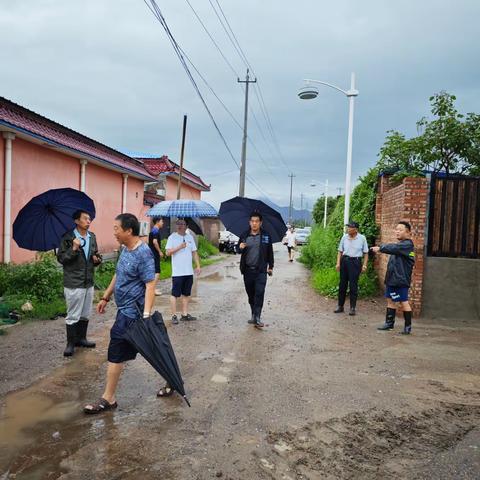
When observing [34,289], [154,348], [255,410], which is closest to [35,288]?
[34,289]

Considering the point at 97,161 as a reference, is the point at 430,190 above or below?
below

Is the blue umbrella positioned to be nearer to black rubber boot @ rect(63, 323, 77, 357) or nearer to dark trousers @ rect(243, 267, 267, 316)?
dark trousers @ rect(243, 267, 267, 316)

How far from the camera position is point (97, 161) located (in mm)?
12641

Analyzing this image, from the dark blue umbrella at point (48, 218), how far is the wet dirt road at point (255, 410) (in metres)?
1.44

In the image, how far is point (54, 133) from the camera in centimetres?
1041

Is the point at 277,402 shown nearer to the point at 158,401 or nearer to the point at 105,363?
the point at 158,401

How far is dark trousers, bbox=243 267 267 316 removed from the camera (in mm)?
7340

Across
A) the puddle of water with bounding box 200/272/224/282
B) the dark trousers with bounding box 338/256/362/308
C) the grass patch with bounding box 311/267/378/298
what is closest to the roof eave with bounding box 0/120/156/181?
the puddle of water with bounding box 200/272/224/282

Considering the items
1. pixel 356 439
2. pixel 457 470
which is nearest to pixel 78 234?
pixel 356 439

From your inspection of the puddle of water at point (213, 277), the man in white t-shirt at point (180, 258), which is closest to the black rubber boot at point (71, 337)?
the man in white t-shirt at point (180, 258)

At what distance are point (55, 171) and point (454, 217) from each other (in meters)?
9.07

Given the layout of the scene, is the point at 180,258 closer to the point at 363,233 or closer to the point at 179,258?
the point at 179,258

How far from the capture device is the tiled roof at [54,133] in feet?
28.0

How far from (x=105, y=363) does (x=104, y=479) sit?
253cm
